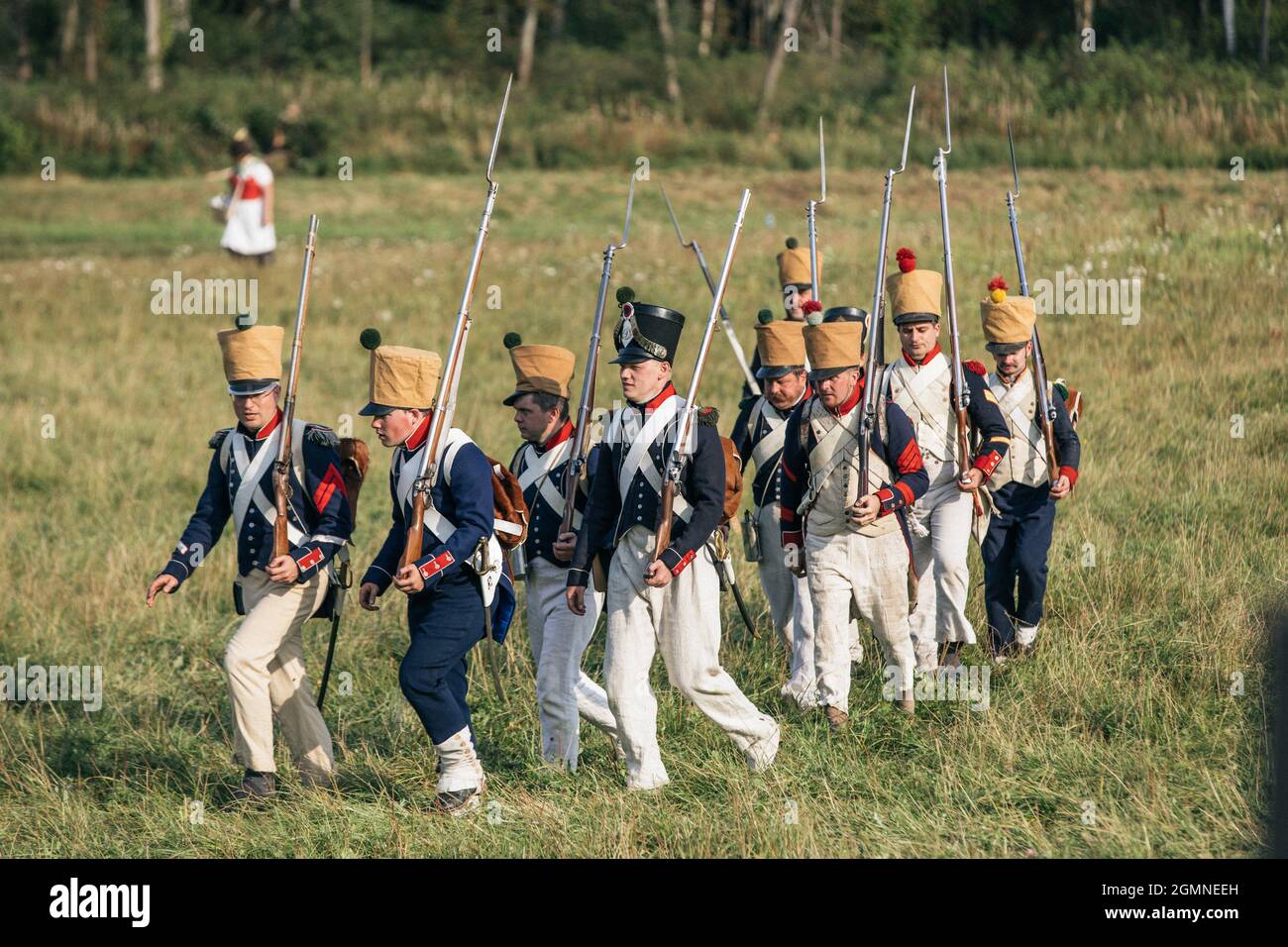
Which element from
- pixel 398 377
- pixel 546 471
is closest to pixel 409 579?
pixel 398 377

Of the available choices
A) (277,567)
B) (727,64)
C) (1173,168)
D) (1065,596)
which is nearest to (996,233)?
(1173,168)

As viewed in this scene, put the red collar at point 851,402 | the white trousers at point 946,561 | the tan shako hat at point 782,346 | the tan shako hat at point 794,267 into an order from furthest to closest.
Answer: the tan shako hat at point 794,267 → the white trousers at point 946,561 → the tan shako hat at point 782,346 → the red collar at point 851,402

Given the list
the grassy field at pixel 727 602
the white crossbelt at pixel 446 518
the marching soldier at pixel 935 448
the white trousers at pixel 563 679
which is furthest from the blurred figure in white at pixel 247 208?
the white crossbelt at pixel 446 518

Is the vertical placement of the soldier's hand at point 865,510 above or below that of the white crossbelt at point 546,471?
below

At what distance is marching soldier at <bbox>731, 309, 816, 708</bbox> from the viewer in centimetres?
827

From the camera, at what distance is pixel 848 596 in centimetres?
800

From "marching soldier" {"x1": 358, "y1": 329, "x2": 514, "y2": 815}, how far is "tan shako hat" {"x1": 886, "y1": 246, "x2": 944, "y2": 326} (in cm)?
249

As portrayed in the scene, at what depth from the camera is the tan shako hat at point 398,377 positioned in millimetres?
7281

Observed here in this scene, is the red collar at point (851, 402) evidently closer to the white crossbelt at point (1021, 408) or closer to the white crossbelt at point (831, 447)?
the white crossbelt at point (831, 447)

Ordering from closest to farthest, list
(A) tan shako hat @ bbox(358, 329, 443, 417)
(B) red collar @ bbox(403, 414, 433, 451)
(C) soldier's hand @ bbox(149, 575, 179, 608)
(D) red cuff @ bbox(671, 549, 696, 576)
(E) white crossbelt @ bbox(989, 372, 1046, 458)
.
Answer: (D) red cuff @ bbox(671, 549, 696, 576), (A) tan shako hat @ bbox(358, 329, 443, 417), (B) red collar @ bbox(403, 414, 433, 451), (C) soldier's hand @ bbox(149, 575, 179, 608), (E) white crossbelt @ bbox(989, 372, 1046, 458)

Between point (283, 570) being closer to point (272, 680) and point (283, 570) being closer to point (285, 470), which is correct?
point (285, 470)

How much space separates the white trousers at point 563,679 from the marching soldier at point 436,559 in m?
0.45

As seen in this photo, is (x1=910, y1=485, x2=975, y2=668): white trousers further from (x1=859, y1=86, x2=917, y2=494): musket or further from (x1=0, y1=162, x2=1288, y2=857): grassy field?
(x1=859, y1=86, x2=917, y2=494): musket

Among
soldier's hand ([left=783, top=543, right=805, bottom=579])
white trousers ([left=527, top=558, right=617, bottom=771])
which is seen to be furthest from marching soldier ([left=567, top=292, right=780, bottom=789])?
soldier's hand ([left=783, top=543, right=805, bottom=579])
